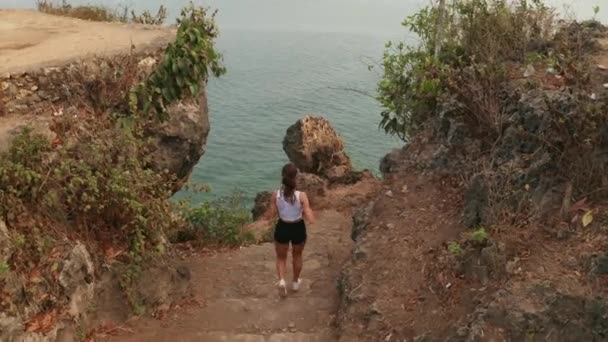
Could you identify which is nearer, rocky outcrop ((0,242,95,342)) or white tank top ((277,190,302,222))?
rocky outcrop ((0,242,95,342))

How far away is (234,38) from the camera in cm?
8662

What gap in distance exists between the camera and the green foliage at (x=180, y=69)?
1036 cm

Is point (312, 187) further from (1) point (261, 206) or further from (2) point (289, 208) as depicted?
(2) point (289, 208)

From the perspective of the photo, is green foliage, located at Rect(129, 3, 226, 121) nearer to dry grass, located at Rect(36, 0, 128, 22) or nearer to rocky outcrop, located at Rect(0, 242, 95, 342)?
rocky outcrop, located at Rect(0, 242, 95, 342)

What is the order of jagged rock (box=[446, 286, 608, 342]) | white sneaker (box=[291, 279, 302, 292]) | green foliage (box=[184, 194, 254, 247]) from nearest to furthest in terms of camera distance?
jagged rock (box=[446, 286, 608, 342]) → white sneaker (box=[291, 279, 302, 292]) → green foliage (box=[184, 194, 254, 247])

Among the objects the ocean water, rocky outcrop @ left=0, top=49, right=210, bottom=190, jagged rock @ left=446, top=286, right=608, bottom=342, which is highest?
rocky outcrop @ left=0, top=49, right=210, bottom=190

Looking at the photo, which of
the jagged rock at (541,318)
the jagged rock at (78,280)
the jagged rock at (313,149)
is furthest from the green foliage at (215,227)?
the jagged rock at (313,149)

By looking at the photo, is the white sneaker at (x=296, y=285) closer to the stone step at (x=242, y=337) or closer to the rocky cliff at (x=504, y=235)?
the rocky cliff at (x=504, y=235)

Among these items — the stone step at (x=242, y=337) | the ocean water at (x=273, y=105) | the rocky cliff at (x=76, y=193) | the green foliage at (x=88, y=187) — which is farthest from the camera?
the ocean water at (x=273, y=105)

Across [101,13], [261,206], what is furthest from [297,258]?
[101,13]

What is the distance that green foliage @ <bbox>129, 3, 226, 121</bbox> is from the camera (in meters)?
10.4

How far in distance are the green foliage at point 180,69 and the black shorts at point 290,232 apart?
3220 mm

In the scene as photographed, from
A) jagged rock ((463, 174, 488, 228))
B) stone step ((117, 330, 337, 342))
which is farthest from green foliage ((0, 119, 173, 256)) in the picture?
jagged rock ((463, 174, 488, 228))

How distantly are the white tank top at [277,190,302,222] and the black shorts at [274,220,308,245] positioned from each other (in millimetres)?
93
